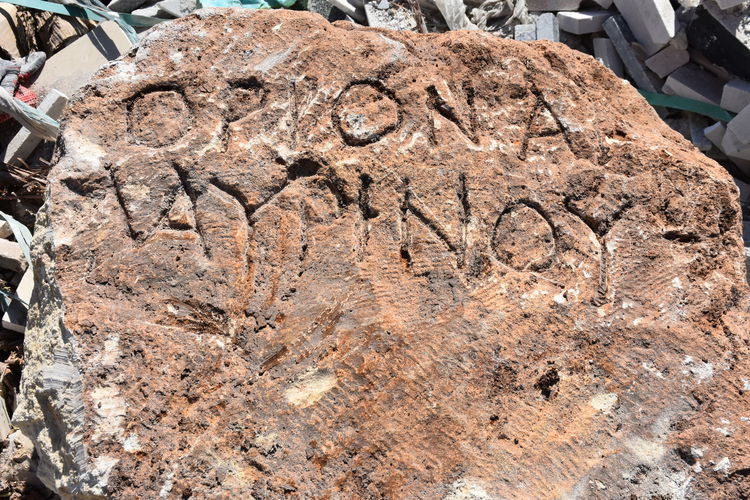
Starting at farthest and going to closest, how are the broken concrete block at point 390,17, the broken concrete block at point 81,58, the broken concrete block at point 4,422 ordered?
the broken concrete block at point 390,17 < the broken concrete block at point 81,58 < the broken concrete block at point 4,422

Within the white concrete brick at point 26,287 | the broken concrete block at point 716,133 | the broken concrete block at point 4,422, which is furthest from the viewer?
the broken concrete block at point 716,133

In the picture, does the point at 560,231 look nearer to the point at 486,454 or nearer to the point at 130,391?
the point at 486,454

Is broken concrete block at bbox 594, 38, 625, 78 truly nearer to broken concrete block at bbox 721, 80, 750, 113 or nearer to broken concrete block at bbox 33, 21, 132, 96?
broken concrete block at bbox 721, 80, 750, 113

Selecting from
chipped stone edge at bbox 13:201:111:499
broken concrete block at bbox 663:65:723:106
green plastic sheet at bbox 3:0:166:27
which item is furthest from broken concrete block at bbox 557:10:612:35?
chipped stone edge at bbox 13:201:111:499

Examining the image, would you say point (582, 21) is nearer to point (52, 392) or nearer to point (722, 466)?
point (722, 466)

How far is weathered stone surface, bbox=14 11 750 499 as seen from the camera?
2.12 m

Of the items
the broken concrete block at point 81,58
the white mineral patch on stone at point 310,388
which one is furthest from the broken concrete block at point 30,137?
the white mineral patch on stone at point 310,388

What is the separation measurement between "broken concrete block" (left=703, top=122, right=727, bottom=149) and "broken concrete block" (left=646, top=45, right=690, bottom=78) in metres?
0.33

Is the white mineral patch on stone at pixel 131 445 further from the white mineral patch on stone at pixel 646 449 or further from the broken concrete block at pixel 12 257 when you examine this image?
the broken concrete block at pixel 12 257

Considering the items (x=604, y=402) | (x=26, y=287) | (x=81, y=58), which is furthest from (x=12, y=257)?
(x=604, y=402)

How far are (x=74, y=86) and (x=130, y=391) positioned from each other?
2.11 m

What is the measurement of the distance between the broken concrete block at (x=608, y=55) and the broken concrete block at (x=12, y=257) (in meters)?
2.83

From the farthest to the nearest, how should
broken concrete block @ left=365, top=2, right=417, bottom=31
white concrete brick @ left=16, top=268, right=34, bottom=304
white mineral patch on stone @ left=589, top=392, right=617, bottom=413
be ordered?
broken concrete block @ left=365, top=2, right=417, bottom=31
white concrete brick @ left=16, top=268, right=34, bottom=304
white mineral patch on stone @ left=589, top=392, right=617, bottom=413

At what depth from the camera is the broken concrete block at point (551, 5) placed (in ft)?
12.7
